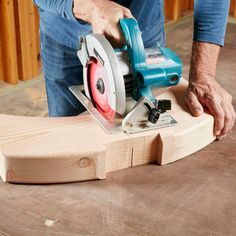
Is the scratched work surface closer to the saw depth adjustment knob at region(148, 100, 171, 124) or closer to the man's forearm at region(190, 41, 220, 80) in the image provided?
the saw depth adjustment knob at region(148, 100, 171, 124)

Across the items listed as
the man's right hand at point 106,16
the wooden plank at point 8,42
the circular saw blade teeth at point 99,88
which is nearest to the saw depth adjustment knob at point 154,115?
the circular saw blade teeth at point 99,88

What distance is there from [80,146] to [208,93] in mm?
460

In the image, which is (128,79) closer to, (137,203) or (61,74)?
(137,203)

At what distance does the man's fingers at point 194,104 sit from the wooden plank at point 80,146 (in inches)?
0.7

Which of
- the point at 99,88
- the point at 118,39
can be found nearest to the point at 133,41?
the point at 118,39

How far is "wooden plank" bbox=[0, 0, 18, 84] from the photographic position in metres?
3.29

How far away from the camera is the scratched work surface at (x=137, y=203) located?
1.11m

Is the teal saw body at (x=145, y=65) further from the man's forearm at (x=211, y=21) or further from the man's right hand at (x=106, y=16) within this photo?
the man's forearm at (x=211, y=21)

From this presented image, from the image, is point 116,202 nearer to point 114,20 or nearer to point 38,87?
point 114,20

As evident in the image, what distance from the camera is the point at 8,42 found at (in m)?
3.38

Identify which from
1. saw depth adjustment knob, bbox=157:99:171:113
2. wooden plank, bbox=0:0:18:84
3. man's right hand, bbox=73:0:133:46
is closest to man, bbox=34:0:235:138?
man's right hand, bbox=73:0:133:46

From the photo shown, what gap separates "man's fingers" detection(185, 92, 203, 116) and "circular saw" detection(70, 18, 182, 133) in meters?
0.09

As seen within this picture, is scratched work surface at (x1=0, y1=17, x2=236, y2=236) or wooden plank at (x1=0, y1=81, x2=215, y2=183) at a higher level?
wooden plank at (x1=0, y1=81, x2=215, y2=183)

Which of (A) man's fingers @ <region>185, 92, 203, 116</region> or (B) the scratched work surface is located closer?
(B) the scratched work surface
